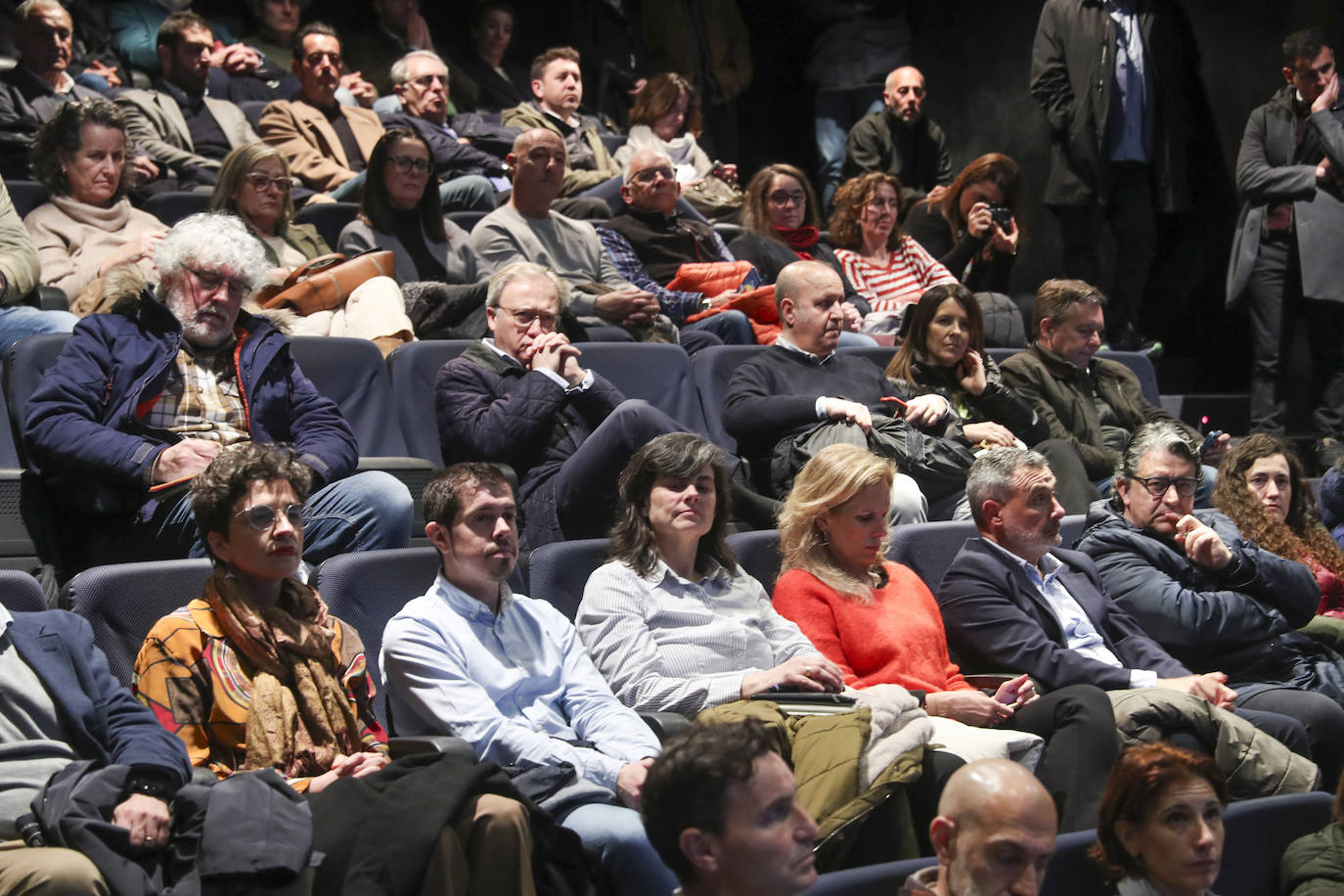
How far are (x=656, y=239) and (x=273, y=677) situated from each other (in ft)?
9.14

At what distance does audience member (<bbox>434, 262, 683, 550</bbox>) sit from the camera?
3039 millimetres

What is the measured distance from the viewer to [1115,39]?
5668 mm

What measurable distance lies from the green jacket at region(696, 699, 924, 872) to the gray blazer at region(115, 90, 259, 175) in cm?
348

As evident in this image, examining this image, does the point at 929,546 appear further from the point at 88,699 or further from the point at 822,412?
the point at 88,699

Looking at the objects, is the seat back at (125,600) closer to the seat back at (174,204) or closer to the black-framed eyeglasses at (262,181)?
the black-framed eyeglasses at (262,181)

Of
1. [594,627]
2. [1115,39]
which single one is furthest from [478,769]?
[1115,39]

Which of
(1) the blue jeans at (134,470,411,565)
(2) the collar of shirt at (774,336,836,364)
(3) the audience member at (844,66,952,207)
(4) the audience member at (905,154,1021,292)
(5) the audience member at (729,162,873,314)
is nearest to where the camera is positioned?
(1) the blue jeans at (134,470,411,565)

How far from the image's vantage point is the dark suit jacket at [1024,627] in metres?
2.81

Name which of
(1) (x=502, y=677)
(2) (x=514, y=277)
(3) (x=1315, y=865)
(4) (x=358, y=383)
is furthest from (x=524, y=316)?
(3) (x=1315, y=865)

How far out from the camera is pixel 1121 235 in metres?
5.76

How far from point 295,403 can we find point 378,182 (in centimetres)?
133

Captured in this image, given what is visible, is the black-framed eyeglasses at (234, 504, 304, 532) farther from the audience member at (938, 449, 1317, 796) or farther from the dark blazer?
the audience member at (938, 449, 1317, 796)

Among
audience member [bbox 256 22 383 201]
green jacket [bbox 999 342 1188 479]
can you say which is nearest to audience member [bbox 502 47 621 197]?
audience member [bbox 256 22 383 201]

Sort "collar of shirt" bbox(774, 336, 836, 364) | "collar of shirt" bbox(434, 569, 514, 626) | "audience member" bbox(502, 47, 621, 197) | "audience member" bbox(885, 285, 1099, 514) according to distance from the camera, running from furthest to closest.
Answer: "audience member" bbox(502, 47, 621, 197) < "audience member" bbox(885, 285, 1099, 514) < "collar of shirt" bbox(774, 336, 836, 364) < "collar of shirt" bbox(434, 569, 514, 626)
